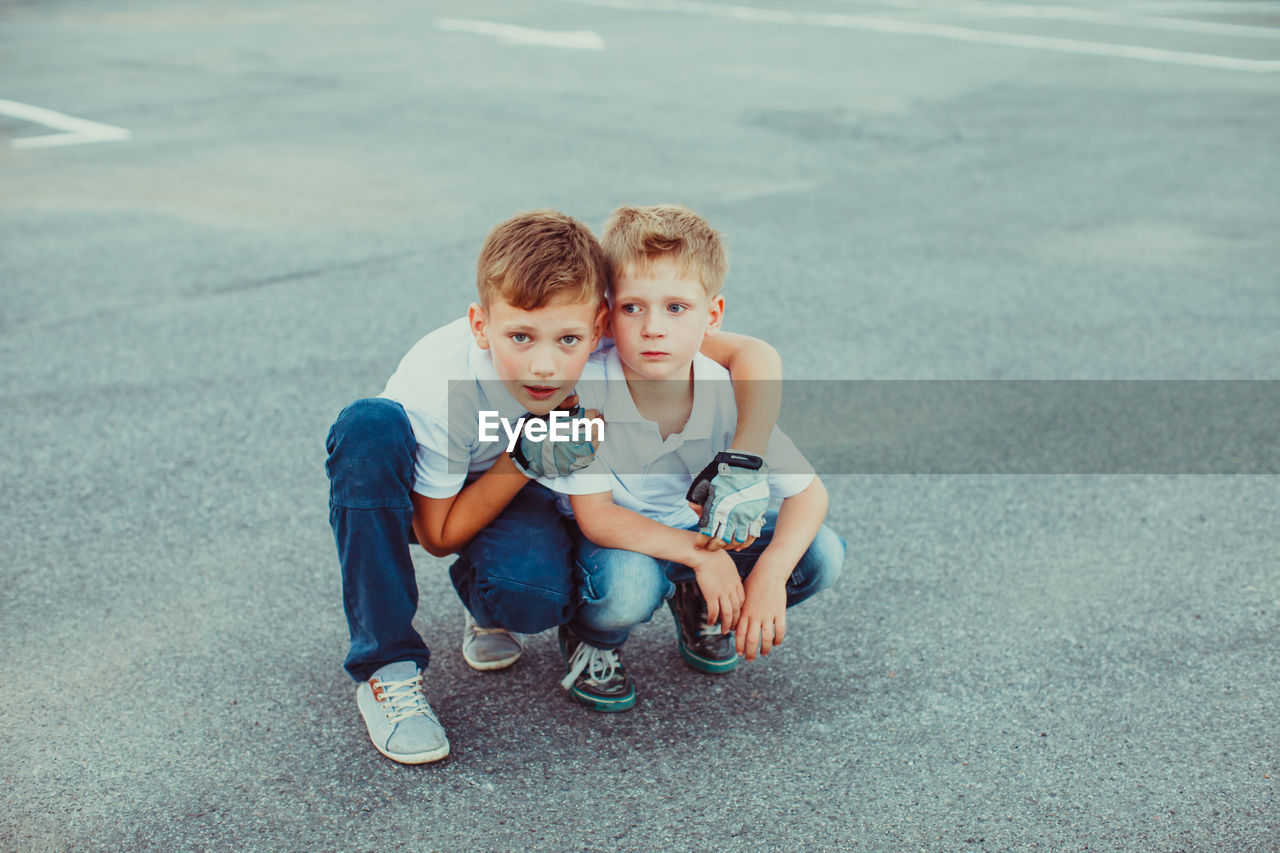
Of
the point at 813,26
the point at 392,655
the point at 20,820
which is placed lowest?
the point at 20,820

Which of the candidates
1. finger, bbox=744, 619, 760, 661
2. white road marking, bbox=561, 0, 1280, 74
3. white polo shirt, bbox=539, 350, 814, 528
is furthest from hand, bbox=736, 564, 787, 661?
white road marking, bbox=561, 0, 1280, 74

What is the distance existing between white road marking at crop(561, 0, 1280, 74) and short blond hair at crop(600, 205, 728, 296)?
383 inches

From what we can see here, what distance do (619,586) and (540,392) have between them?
17.5 inches

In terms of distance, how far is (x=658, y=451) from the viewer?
248cm

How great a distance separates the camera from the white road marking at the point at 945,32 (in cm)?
1055

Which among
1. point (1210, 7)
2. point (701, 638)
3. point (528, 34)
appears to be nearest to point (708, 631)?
point (701, 638)

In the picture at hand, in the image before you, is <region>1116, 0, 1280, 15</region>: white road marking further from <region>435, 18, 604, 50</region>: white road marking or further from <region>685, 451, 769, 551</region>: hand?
<region>685, 451, 769, 551</region>: hand

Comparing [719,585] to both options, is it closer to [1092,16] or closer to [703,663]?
[703,663]

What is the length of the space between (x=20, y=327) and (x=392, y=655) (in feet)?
10.8

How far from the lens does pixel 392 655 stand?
8.07 feet

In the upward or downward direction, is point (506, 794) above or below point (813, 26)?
below

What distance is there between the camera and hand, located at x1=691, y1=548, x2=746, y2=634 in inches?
95.0

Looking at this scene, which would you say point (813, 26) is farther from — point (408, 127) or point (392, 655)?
point (392, 655)

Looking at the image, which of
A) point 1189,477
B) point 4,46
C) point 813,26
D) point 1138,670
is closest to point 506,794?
point 1138,670
